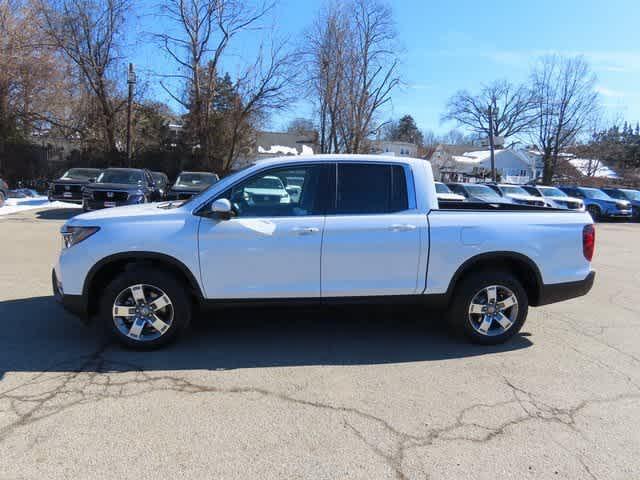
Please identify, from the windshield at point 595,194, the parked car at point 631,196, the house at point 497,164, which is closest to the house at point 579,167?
the house at point 497,164

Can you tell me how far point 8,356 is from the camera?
12.9 feet

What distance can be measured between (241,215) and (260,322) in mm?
1491

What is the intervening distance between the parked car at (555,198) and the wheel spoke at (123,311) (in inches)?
701

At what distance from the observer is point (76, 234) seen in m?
4.03

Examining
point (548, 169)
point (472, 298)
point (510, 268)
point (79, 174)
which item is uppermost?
point (548, 169)

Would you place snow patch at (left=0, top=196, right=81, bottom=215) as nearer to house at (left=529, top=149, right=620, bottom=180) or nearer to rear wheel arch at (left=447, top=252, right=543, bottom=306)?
rear wheel arch at (left=447, top=252, right=543, bottom=306)

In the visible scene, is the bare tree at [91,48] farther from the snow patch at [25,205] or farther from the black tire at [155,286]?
the black tire at [155,286]

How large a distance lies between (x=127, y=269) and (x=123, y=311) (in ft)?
1.27

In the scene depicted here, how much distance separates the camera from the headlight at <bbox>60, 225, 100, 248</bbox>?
3.99 meters

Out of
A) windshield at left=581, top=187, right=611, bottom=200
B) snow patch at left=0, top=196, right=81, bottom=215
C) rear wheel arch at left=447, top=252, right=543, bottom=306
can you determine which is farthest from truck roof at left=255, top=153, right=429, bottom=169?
windshield at left=581, top=187, right=611, bottom=200

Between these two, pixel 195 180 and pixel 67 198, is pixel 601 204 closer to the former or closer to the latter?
pixel 195 180

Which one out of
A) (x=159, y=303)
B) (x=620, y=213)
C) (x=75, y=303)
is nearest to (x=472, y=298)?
(x=159, y=303)

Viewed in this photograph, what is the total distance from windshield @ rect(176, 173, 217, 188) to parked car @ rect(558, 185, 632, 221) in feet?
62.5

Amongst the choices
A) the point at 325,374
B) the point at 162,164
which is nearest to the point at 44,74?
the point at 162,164
